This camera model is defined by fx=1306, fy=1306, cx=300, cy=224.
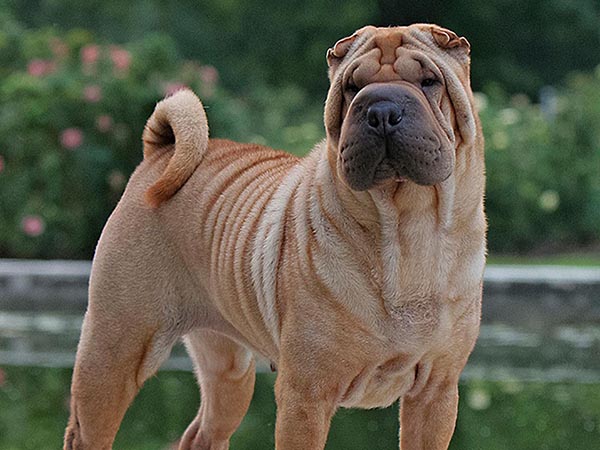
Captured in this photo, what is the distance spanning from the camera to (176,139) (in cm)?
399

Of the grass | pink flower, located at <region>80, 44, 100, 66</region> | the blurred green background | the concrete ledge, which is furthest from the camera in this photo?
pink flower, located at <region>80, 44, 100, 66</region>

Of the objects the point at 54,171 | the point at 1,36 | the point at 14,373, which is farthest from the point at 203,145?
the point at 1,36

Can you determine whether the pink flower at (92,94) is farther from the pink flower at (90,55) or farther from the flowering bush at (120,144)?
the pink flower at (90,55)

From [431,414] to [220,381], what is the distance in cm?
94

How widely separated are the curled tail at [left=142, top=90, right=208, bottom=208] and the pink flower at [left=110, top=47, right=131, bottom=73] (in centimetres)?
627

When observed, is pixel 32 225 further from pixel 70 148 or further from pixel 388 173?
pixel 388 173

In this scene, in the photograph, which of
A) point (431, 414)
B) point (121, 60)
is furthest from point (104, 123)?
point (431, 414)

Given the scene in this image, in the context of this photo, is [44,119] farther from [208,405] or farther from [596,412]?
[208,405]

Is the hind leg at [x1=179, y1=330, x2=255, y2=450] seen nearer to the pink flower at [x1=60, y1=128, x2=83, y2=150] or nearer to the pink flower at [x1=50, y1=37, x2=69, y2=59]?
the pink flower at [x1=60, y1=128, x2=83, y2=150]

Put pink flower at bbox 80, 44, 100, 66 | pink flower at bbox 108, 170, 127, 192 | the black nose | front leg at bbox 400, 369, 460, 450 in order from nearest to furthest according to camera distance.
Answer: the black nose
front leg at bbox 400, 369, 460, 450
pink flower at bbox 108, 170, 127, 192
pink flower at bbox 80, 44, 100, 66

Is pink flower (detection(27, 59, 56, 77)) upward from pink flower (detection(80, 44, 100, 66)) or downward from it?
downward

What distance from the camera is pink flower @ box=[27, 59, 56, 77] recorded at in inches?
418

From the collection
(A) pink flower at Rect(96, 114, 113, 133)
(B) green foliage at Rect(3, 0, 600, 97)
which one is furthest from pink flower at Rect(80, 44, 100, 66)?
(B) green foliage at Rect(3, 0, 600, 97)

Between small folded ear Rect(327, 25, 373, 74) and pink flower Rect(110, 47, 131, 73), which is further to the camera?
pink flower Rect(110, 47, 131, 73)
